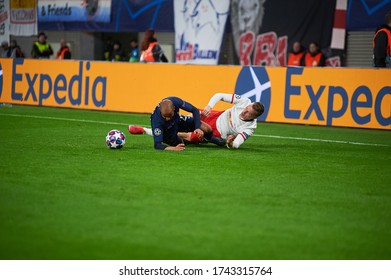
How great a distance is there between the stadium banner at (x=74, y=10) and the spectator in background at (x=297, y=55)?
24.2ft

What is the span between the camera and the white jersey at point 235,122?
40.8ft

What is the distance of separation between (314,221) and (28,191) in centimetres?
305

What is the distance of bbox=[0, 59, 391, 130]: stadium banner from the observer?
16281 millimetres

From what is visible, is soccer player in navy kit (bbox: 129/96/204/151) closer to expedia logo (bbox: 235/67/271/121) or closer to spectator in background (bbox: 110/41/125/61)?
expedia logo (bbox: 235/67/271/121)

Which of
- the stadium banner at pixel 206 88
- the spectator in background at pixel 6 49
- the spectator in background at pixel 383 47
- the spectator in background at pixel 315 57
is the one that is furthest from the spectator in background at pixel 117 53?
the spectator in background at pixel 383 47

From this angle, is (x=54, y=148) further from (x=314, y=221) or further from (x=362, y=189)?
(x=314, y=221)

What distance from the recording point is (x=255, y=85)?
17672mm

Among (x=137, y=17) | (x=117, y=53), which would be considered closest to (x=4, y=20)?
(x=117, y=53)

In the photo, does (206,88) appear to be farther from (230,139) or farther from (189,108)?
(189,108)

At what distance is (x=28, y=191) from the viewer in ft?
27.8

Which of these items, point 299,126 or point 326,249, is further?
point 299,126

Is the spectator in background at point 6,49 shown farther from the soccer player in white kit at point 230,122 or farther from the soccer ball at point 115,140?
the soccer ball at point 115,140

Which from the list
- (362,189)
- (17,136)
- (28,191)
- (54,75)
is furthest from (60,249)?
(54,75)

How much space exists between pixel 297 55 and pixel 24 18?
451 inches
